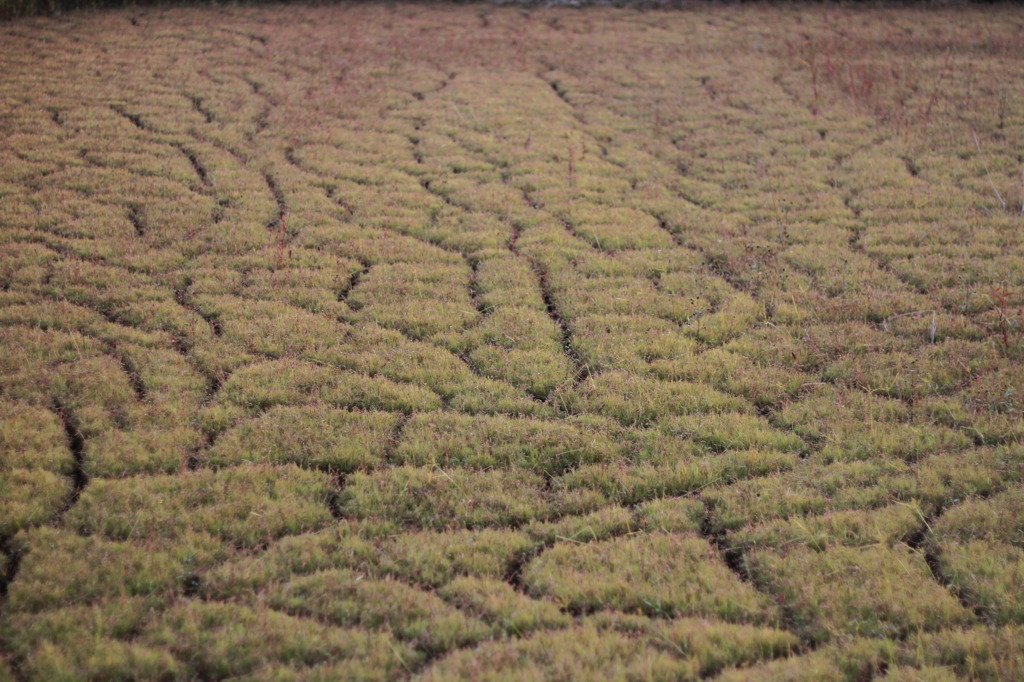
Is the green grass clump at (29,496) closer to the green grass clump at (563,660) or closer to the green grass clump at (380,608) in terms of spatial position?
the green grass clump at (380,608)

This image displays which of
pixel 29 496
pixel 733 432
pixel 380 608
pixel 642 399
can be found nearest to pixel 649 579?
pixel 380 608

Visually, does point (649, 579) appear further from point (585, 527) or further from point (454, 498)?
point (454, 498)

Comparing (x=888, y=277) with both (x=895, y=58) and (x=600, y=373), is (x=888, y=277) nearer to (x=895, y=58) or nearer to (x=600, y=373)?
(x=600, y=373)

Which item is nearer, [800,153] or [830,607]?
[830,607]

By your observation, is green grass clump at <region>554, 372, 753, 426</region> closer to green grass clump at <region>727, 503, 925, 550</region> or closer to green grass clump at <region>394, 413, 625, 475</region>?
green grass clump at <region>394, 413, 625, 475</region>

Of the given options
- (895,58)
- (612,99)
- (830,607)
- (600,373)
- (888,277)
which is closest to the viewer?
(830,607)

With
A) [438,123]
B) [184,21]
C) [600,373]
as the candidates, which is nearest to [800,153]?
[438,123]
